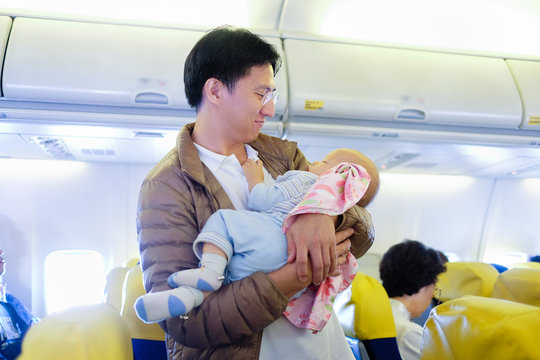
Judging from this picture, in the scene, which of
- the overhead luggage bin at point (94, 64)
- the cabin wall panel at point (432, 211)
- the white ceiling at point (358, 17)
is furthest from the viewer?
the cabin wall panel at point (432, 211)

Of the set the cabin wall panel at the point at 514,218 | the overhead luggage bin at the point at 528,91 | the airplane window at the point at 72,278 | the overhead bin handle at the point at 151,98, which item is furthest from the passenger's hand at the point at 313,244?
the cabin wall panel at the point at 514,218

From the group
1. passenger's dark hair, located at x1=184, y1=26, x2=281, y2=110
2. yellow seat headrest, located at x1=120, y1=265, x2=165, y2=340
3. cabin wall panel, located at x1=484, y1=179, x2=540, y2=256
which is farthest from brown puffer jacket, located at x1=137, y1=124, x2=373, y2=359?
cabin wall panel, located at x1=484, y1=179, x2=540, y2=256

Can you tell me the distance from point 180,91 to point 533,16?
2.91 m

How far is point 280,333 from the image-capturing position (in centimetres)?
121

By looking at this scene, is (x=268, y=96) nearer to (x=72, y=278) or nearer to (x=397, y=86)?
(x=397, y=86)

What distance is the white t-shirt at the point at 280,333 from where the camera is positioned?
1192 mm

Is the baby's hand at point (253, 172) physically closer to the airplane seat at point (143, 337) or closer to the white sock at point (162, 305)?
the white sock at point (162, 305)

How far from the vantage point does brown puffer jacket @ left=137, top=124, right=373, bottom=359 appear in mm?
1039

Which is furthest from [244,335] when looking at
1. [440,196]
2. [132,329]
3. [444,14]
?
[440,196]

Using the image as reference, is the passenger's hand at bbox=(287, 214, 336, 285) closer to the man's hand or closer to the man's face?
the man's hand

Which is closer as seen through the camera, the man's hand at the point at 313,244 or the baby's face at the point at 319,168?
the man's hand at the point at 313,244

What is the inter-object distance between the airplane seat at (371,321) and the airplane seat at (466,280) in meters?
1.42

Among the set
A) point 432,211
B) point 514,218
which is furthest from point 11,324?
point 514,218

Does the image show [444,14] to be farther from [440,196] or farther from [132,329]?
[132,329]
